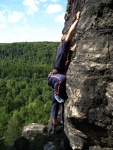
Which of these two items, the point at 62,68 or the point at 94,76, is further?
the point at 62,68

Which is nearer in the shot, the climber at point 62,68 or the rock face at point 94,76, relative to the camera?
the rock face at point 94,76

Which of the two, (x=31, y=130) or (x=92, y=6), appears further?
(x=31, y=130)

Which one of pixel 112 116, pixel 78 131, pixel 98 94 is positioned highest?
pixel 98 94

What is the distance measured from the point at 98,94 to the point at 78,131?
7.59 ft

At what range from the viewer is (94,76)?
9766mm

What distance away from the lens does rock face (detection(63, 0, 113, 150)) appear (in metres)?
9.53

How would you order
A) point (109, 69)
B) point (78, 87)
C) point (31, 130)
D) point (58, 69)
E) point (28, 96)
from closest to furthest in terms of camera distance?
point (109, 69), point (78, 87), point (58, 69), point (31, 130), point (28, 96)

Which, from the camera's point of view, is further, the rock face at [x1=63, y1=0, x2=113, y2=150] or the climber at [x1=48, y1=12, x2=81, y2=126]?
the climber at [x1=48, y1=12, x2=81, y2=126]

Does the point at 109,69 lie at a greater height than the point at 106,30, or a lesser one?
lesser

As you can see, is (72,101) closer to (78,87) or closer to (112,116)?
(78,87)

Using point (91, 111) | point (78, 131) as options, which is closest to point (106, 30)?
point (91, 111)

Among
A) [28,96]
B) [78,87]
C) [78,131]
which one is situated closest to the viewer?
[78,87]

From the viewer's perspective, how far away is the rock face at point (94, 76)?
375 inches

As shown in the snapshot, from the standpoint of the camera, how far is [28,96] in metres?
138
